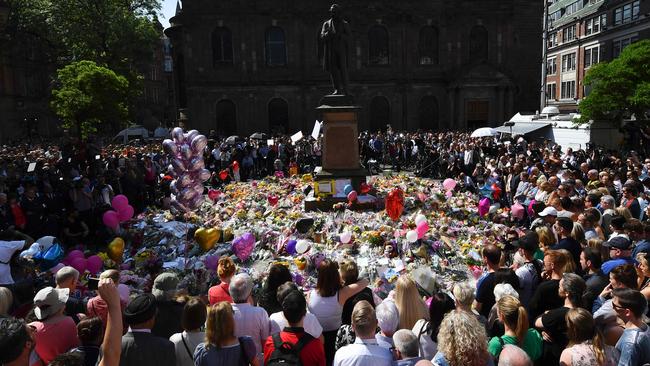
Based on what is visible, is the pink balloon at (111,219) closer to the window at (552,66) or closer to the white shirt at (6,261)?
the white shirt at (6,261)

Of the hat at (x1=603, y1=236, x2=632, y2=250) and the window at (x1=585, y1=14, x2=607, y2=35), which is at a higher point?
the window at (x1=585, y1=14, x2=607, y2=35)

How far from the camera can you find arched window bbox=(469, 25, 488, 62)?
137 ft

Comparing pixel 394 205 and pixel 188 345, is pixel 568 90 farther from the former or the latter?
pixel 188 345

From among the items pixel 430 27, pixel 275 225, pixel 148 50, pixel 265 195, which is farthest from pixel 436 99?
pixel 275 225

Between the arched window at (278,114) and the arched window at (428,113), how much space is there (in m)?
11.2

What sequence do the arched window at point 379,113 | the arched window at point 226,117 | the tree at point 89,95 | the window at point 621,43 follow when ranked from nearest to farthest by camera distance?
the tree at point 89,95 → the arched window at point 226,117 → the arched window at point 379,113 → the window at point 621,43

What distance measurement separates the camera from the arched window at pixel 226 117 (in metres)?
40.8

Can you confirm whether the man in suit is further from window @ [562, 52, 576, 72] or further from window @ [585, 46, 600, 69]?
window @ [562, 52, 576, 72]

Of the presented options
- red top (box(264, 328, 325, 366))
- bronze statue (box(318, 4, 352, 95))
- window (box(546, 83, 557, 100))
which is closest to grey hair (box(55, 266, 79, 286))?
red top (box(264, 328, 325, 366))

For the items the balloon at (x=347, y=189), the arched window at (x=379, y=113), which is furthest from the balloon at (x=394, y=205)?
the arched window at (x=379, y=113)

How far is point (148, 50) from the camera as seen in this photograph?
45812 mm

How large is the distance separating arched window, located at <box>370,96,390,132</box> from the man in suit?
3885 centimetres

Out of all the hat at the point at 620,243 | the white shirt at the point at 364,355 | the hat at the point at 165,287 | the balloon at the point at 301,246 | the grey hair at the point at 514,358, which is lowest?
the balloon at the point at 301,246

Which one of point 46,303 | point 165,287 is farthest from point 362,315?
point 46,303
